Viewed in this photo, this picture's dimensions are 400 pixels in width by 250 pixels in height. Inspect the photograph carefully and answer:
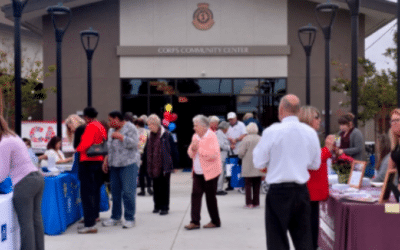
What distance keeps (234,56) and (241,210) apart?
10621 mm

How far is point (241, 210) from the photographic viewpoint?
33.0 ft

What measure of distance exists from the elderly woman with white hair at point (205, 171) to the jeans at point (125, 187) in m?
0.94

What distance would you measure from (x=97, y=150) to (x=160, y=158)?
1804 millimetres

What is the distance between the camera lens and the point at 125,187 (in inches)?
328

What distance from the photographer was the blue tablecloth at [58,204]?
25.7ft

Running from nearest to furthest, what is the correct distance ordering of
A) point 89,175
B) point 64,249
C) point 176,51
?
point 64,249 < point 89,175 < point 176,51

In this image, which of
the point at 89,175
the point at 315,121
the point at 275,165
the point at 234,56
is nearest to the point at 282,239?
the point at 275,165

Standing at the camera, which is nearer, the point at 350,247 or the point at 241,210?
the point at 350,247

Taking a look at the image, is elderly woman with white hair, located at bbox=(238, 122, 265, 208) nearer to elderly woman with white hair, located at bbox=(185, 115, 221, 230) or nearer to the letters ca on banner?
elderly woman with white hair, located at bbox=(185, 115, 221, 230)

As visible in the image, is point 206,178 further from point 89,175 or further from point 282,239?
point 282,239

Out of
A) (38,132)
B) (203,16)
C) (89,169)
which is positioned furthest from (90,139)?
(203,16)

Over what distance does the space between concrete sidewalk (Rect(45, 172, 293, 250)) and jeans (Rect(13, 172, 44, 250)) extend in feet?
5.67

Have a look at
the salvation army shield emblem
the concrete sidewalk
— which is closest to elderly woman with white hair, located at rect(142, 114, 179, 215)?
the concrete sidewalk

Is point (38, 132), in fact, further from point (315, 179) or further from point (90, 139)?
point (315, 179)
